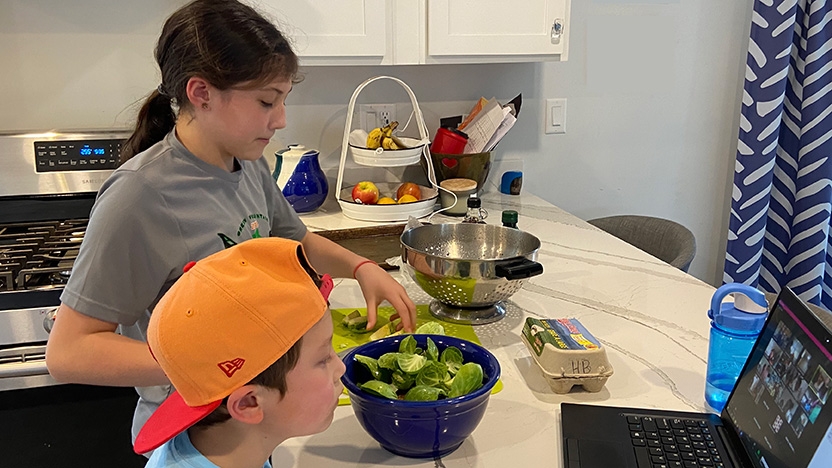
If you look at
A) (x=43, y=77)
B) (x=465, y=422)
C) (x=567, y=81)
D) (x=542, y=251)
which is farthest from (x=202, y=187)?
(x=567, y=81)

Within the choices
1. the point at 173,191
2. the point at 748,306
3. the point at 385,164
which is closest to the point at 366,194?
the point at 385,164

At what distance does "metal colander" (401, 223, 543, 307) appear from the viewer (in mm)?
1311

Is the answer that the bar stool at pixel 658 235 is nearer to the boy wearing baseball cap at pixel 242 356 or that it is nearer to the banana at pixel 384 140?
the banana at pixel 384 140

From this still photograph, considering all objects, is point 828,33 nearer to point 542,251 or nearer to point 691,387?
point 542,251

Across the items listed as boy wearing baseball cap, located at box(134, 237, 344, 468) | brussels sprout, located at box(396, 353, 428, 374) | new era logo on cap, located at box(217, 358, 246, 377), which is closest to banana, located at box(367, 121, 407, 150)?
brussels sprout, located at box(396, 353, 428, 374)

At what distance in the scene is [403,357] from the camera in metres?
1.00

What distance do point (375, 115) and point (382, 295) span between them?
132cm

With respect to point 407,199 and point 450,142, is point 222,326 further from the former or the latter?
point 450,142

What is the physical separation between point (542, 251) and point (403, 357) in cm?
97

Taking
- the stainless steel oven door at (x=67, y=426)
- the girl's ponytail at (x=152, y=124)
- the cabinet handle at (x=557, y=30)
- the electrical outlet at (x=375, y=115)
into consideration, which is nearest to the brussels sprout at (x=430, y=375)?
the girl's ponytail at (x=152, y=124)

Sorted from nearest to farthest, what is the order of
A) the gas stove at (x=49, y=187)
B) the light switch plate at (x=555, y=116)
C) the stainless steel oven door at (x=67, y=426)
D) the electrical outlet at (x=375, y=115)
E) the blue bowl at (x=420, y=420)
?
the blue bowl at (x=420, y=420)
the stainless steel oven door at (x=67, y=426)
the gas stove at (x=49, y=187)
the electrical outlet at (x=375, y=115)
the light switch plate at (x=555, y=116)

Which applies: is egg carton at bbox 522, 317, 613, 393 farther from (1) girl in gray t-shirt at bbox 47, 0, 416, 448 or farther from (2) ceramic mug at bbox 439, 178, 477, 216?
(2) ceramic mug at bbox 439, 178, 477, 216

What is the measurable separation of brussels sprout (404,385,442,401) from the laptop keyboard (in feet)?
0.90

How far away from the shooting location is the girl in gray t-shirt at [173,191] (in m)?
0.99
